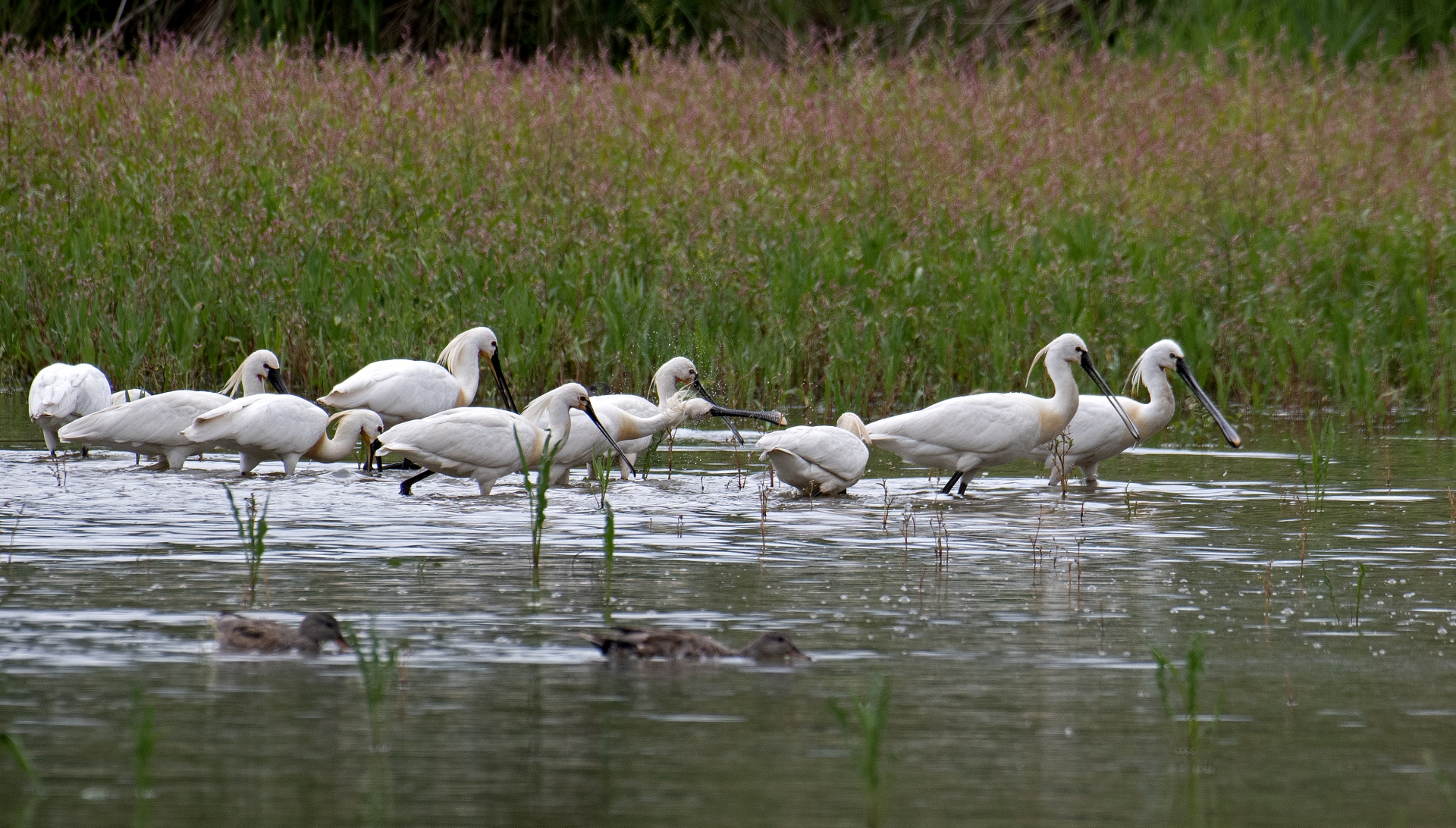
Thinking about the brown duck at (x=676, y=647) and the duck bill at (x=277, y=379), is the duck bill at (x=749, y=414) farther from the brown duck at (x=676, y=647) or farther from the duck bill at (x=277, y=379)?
the brown duck at (x=676, y=647)

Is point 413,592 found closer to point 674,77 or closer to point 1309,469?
point 1309,469

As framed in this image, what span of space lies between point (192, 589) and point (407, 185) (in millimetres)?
8500

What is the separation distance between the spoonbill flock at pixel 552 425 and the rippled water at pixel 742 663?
301 mm

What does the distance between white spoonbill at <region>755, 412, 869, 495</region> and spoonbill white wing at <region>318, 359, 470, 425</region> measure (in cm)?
231

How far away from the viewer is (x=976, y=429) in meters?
10.0

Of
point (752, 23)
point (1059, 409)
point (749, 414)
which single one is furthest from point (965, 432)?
point (752, 23)

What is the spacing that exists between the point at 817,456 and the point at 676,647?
13.0 ft

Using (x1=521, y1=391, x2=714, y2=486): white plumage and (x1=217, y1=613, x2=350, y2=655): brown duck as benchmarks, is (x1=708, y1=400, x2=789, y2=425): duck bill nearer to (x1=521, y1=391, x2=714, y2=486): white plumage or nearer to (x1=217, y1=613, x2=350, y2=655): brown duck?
(x1=521, y1=391, x2=714, y2=486): white plumage

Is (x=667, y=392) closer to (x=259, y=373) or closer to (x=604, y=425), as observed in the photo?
(x=604, y=425)

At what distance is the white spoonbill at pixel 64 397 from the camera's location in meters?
10.3

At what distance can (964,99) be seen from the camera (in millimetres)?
18016

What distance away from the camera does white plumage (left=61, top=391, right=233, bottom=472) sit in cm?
989

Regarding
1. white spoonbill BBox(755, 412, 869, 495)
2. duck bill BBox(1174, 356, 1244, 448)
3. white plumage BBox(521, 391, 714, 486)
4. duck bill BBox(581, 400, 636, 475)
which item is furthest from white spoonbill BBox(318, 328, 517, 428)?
duck bill BBox(1174, 356, 1244, 448)

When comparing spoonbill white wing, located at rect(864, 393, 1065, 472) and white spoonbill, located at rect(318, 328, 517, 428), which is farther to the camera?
white spoonbill, located at rect(318, 328, 517, 428)
